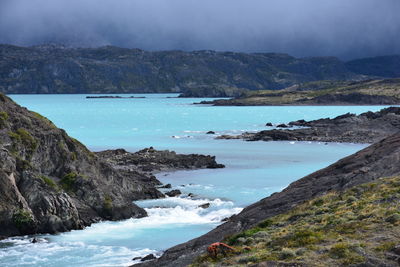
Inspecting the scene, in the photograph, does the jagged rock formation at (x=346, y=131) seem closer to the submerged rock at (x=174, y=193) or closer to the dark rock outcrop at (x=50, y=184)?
the submerged rock at (x=174, y=193)

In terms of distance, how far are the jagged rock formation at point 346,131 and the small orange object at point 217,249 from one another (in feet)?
272

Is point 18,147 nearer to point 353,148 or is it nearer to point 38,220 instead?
point 38,220

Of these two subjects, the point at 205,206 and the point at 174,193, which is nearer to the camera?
the point at 205,206

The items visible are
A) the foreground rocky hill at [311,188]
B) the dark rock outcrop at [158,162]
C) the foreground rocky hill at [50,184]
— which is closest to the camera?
the foreground rocky hill at [311,188]

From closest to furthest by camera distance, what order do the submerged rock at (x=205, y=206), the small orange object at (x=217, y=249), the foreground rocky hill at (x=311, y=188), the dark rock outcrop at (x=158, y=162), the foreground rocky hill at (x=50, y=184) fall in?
the small orange object at (x=217, y=249), the foreground rocky hill at (x=311, y=188), the foreground rocky hill at (x=50, y=184), the submerged rock at (x=205, y=206), the dark rock outcrop at (x=158, y=162)

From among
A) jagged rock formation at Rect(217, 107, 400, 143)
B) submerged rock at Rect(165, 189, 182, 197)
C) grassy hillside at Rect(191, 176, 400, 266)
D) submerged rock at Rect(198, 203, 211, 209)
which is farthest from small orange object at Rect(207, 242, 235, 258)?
jagged rock formation at Rect(217, 107, 400, 143)

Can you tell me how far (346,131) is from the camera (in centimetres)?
11338

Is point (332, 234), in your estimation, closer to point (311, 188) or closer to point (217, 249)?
point (217, 249)

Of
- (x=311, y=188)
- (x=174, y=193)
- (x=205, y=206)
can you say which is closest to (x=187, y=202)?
(x=205, y=206)

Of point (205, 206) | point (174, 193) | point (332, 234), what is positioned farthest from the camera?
point (174, 193)

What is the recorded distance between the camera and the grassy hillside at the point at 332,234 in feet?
61.2

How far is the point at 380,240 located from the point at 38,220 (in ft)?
78.2

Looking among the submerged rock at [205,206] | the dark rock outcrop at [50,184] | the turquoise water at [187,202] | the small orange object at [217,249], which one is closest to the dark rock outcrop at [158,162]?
the turquoise water at [187,202]

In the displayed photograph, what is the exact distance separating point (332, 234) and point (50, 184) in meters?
23.9
